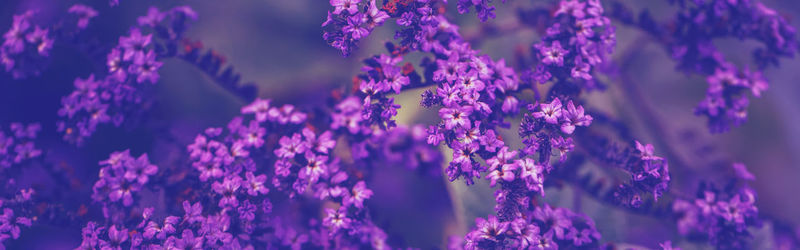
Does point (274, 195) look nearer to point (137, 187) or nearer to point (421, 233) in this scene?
point (137, 187)

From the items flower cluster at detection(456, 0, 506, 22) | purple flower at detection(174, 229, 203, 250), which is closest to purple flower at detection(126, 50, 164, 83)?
purple flower at detection(174, 229, 203, 250)

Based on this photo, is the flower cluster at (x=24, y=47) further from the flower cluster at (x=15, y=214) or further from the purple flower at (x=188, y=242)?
the purple flower at (x=188, y=242)

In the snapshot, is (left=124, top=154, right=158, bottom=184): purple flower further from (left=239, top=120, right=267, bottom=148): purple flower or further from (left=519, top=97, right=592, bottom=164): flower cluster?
(left=519, top=97, right=592, bottom=164): flower cluster

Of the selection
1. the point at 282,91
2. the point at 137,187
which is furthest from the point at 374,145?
the point at 137,187

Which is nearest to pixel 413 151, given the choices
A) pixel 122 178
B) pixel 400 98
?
pixel 400 98

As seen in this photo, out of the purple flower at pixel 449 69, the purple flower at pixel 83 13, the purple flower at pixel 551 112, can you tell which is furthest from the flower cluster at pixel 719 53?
the purple flower at pixel 83 13

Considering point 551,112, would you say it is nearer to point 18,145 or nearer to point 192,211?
point 192,211
